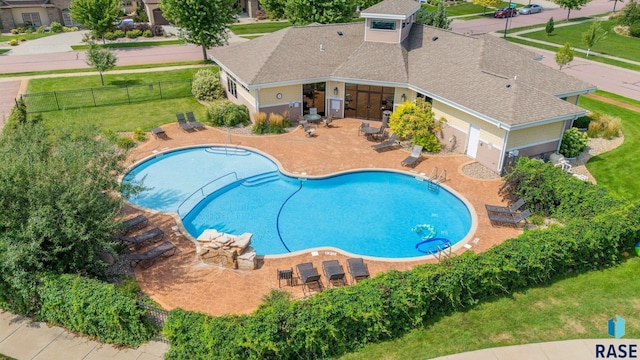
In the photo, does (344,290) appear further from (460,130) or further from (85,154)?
(460,130)

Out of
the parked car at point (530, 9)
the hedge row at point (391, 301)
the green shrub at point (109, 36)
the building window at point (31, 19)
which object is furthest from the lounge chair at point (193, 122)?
the parked car at point (530, 9)

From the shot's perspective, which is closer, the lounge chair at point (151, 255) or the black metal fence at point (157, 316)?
the black metal fence at point (157, 316)

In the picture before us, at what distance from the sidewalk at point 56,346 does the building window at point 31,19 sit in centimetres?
6242

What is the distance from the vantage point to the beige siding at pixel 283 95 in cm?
2983

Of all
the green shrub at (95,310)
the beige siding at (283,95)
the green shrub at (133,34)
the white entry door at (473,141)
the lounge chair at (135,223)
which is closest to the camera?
the green shrub at (95,310)

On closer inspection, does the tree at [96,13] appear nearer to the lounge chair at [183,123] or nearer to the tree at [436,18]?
the lounge chair at [183,123]

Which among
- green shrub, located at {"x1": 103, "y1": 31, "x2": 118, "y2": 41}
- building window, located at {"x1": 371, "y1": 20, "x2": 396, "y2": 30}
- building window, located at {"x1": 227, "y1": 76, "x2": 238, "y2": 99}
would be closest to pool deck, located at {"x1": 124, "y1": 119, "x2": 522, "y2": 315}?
building window, located at {"x1": 227, "y1": 76, "x2": 238, "y2": 99}

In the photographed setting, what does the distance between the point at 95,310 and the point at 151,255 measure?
3899 mm

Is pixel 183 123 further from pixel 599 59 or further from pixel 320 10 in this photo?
pixel 599 59

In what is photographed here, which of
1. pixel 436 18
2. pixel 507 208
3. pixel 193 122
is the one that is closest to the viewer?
pixel 507 208

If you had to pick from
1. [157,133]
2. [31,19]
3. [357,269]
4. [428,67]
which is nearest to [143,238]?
[357,269]

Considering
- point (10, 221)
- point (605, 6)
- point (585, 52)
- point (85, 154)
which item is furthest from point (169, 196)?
point (605, 6)

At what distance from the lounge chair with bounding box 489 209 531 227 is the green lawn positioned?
38.7 m

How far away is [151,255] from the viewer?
17.4 meters
